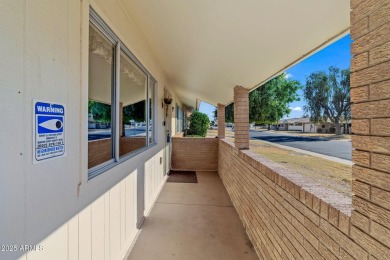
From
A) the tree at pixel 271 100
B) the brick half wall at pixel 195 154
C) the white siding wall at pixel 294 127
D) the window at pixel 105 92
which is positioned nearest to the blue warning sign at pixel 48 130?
the window at pixel 105 92

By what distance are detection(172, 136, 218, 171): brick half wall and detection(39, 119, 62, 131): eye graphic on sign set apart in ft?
18.5

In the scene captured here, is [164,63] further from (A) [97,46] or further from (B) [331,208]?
(B) [331,208]

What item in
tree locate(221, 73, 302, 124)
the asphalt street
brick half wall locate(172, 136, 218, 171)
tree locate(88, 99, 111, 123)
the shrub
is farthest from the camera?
the asphalt street

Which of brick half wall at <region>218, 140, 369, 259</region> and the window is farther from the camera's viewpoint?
the window

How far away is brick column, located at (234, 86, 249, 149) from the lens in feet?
12.5

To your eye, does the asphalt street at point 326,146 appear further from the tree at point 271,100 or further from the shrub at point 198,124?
the shrub at point 198,124

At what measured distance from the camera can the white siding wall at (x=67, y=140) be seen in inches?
35.2

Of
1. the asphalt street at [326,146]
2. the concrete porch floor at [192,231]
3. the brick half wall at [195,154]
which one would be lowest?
the concrete porch floor at [192,231]

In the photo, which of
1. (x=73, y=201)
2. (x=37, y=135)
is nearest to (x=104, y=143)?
(x=73, y=201)

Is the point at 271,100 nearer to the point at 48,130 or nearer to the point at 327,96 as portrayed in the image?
the point at 48,130

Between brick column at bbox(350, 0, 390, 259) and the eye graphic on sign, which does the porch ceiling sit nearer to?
brick column at bbox(350, 0, 390, 259)

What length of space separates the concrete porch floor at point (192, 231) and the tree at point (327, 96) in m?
26.7

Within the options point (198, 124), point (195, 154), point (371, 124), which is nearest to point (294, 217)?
point (371, 124)

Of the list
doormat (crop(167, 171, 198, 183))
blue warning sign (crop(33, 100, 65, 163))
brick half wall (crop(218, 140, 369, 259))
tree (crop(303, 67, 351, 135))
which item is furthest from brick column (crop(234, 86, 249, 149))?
tree (crop(303, 67, 351, 135))
